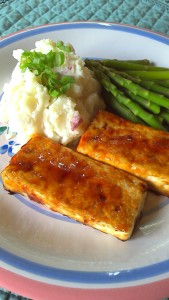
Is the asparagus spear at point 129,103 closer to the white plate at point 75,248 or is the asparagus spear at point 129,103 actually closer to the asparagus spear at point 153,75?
the asparagus spear at point 153,75

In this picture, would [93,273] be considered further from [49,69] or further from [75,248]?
[49,69]

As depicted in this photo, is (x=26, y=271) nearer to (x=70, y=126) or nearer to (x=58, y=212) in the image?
(x=58, y=212)

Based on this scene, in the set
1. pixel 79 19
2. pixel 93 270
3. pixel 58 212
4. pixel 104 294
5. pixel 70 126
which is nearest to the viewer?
pixel 104 294

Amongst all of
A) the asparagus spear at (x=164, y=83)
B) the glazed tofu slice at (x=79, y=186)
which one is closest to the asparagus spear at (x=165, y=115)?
the asparagus spear at (x=164, y=83)

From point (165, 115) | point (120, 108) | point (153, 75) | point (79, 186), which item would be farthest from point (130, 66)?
point (79, 186)

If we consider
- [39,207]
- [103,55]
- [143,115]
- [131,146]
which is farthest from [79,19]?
[39,207]

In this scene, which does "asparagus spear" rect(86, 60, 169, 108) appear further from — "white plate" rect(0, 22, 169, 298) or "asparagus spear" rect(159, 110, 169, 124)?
"white plate" rect(0, 22, 169, 298)
